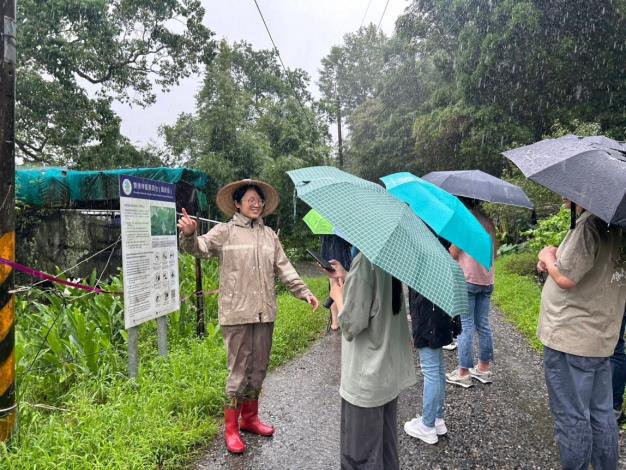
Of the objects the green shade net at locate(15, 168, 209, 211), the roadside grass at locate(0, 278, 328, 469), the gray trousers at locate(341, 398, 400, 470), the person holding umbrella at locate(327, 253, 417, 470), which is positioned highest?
the green shade net at locate(15, 168, 209, 211)

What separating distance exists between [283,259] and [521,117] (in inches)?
630

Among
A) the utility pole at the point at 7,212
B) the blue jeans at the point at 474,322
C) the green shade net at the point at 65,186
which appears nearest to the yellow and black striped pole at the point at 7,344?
the utility pole at the point at 7,212

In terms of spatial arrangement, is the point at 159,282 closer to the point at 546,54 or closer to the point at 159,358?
the point at 159,358

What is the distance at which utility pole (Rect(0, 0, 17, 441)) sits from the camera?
2713mm

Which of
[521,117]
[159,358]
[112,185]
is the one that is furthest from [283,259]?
[521,117]

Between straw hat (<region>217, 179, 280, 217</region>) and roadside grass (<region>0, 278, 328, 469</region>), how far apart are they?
1.63 m

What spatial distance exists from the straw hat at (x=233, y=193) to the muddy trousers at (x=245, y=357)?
0.89m

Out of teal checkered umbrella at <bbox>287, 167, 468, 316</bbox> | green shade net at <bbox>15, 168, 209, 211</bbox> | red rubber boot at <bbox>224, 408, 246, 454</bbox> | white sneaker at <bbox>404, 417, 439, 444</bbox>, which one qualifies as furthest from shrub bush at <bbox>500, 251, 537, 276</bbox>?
teal checkered umbrella at <bbox>287, 167, 468, 316</bbox>

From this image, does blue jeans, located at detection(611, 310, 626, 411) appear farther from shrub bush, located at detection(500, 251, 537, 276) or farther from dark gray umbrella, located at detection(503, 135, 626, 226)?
shrub bush, located at detection(500, 251, 537, 276)

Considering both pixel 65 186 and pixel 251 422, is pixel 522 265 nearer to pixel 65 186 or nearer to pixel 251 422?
pixel 251 422

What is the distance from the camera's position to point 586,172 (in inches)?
85.0

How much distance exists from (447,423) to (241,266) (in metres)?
2.11

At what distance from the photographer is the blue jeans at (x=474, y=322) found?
390 centimetres

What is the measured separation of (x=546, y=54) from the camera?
14.2 metres
